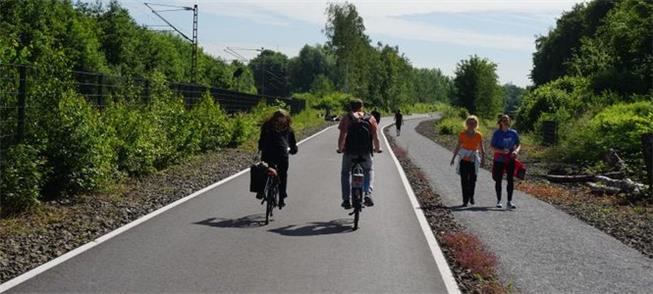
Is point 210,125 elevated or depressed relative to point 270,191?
elevated

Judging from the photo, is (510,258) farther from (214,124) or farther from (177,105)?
(214,124)

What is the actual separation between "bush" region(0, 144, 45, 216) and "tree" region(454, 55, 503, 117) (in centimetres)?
6075

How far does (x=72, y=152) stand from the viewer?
42.0 ft

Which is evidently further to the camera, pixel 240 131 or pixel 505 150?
pixel 240 131

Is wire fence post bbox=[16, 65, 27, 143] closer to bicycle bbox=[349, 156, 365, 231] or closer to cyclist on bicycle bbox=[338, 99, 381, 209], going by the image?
cyclist on bicycle bbox=[338, 99, 381, 209]

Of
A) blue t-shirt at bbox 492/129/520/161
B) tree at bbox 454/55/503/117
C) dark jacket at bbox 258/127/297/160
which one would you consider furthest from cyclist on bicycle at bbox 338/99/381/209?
tree at bbox 454/55/503/117

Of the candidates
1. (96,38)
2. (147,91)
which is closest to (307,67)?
(96,38)

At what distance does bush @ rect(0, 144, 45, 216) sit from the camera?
10805 mm

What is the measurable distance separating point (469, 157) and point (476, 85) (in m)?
56.7

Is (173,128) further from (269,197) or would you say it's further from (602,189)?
(602,189)

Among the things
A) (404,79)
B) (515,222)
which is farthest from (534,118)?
(404,79)

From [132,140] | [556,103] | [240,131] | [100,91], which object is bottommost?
[240,131]

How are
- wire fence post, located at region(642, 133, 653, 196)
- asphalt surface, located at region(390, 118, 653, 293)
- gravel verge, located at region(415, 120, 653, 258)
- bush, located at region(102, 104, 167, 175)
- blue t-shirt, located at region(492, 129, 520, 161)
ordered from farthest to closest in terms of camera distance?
1. bush, located at region(102, 104, 167, 175)
2. wire fence post, located at region(642, 133, 653, 196)
3. blue t-shirt, located at region(492, 129, 520, 161)
4. gravel verge, located at region(415, 120, 653, 258)
5. asphalt surface, located at region(390, 118, 653, 293)

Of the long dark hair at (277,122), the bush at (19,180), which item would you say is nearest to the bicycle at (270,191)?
the long dark hair at (277,122)
